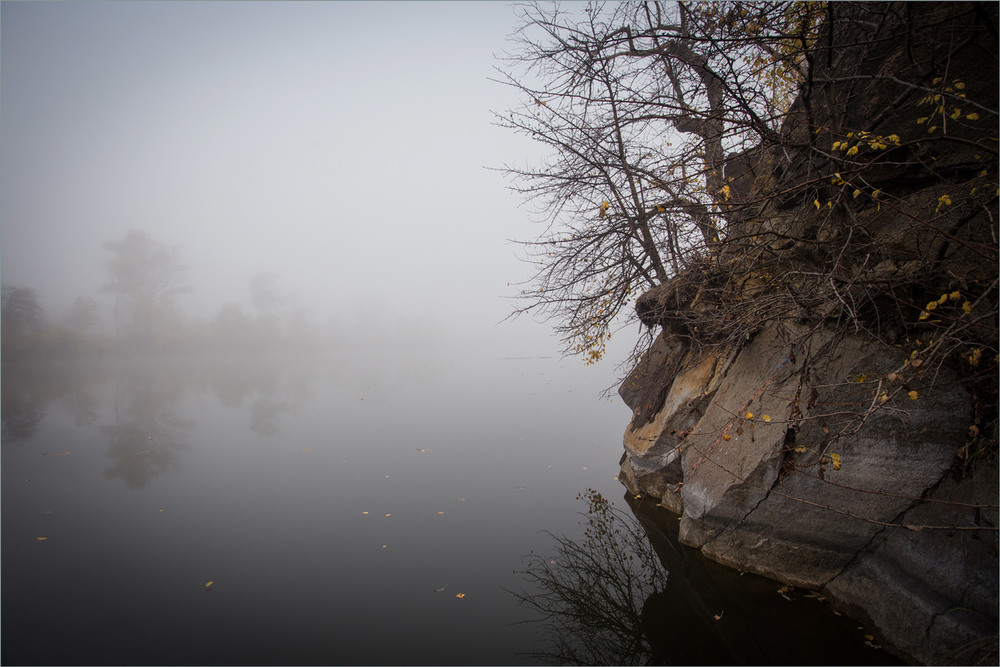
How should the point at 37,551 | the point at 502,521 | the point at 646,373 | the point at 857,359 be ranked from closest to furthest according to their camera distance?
the point at 857,359 < the point at 37,551 < the point at 502,521 < the point at 646,373

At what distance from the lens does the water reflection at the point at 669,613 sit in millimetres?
3477

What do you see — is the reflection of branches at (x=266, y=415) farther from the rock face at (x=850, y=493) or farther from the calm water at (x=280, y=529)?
the rock face at (x=850, y=493)

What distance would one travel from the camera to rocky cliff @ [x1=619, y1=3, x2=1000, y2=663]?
3117 mm

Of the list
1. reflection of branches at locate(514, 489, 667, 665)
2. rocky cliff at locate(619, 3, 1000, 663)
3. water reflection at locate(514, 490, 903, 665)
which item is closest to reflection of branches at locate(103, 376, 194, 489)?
reflection of branches at locate(514, 489, 667, 665)

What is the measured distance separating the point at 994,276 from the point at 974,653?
2.72 meters

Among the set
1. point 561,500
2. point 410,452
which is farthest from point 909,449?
point 410,452

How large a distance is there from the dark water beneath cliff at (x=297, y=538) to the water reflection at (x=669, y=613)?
0.04 m

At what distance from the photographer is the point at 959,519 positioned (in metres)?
3.29

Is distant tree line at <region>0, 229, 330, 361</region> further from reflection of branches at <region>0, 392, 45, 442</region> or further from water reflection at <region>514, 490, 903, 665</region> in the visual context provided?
water reflection at <region>514, 490, 903, 665</region>

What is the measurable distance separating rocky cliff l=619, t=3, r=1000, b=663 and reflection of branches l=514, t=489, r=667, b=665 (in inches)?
33.7

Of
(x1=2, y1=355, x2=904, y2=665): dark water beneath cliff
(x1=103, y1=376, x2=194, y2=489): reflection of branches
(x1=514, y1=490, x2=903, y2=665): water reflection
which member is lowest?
(x1=514, y1=490, x2=903, y2=665): water reflection

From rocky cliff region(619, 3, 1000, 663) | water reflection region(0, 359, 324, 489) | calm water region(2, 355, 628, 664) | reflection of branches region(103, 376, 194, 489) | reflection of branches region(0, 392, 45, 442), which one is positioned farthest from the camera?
reflection of branches region(0, 392, 45, 442)

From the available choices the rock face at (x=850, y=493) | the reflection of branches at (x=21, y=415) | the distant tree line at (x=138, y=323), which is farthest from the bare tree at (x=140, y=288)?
the rock face at (x=850, y=493)

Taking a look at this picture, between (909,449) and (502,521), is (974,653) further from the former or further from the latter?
(502,521)
